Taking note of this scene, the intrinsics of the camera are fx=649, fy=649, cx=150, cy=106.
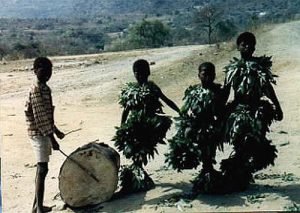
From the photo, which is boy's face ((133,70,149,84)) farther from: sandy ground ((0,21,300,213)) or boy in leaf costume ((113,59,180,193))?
sandy ground ((0,21,300,213))

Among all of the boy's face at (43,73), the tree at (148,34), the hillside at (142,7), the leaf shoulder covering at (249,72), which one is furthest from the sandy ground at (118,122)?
the tree at (148,34)

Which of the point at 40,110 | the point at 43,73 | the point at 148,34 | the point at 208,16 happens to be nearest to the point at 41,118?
the point at 40,110

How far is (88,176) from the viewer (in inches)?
233

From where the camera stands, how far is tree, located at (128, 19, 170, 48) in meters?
27.0

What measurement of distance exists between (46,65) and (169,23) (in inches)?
869

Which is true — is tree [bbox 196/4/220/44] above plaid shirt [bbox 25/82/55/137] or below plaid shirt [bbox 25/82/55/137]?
above

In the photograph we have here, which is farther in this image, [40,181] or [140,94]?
[140,94]

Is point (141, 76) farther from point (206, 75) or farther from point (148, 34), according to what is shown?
point (148, 34)

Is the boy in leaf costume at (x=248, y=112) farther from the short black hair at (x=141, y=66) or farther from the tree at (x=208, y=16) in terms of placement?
the tree at (x=208, y=16)

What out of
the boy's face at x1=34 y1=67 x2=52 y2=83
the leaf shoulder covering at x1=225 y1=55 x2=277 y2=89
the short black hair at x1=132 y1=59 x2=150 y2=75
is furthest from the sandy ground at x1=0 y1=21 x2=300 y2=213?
the boy's face at x1=34 y1=67 x2=52 y2=83

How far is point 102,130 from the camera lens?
9.81m

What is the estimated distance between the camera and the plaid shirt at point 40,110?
555 cm

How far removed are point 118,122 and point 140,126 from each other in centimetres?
419

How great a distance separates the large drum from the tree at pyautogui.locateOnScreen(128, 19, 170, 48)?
20.8m
